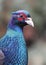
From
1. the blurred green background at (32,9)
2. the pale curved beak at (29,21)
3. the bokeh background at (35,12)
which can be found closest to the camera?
the pale curved beak at (29,21)

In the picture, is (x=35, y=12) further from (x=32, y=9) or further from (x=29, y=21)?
(x=29, y=21)

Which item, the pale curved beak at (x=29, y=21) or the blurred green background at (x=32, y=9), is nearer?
the pale curved beak at (x=29, y=21)

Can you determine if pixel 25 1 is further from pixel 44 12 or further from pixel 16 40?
pixel 16 40

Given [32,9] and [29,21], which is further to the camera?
[32,9]

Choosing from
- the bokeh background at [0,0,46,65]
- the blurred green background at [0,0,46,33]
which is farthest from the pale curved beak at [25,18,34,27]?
the blurred green background at [0,0,46,33]

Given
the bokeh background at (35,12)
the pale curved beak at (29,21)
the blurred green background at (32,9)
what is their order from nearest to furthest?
the pale curved beak at (29,21) → the bokeh background at (35,12) → the blurred green background at (32,9)

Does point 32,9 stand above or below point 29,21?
below

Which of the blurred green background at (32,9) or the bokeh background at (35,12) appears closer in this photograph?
the bokeh background at (35,12)

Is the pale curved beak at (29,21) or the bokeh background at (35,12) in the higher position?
the pale curved beak at (29,21)

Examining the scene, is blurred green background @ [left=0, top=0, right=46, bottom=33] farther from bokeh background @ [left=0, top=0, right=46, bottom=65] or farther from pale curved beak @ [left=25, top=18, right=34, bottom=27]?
pale curved beak @ [left=25, top=18, right=34, bottom=27]

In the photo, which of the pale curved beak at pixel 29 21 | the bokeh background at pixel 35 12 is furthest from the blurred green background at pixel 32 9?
the pale curved beak at pixel 29 21

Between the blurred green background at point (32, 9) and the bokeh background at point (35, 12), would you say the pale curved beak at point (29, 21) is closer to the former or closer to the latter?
the bokeh background at point (35, 12)

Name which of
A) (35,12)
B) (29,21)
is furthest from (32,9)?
(29,21)

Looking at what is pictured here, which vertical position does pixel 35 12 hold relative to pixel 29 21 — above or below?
below
